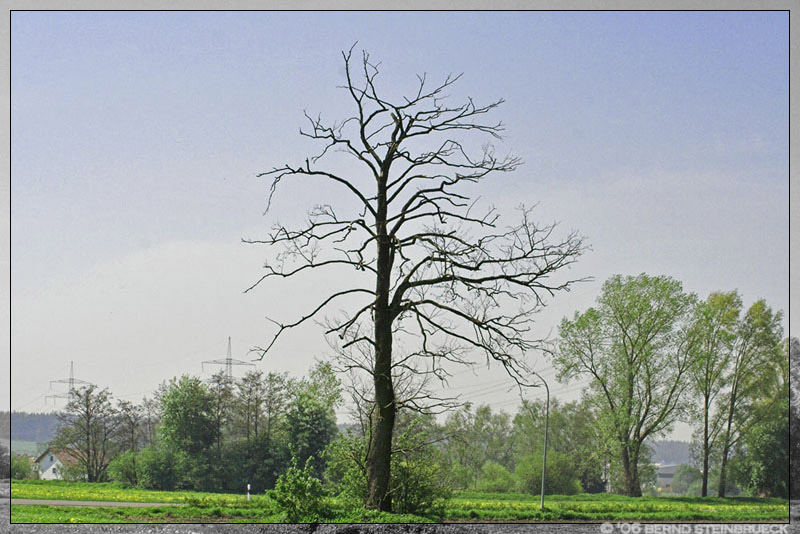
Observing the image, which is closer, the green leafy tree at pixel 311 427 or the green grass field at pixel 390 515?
the green grass field at pixel 390 515

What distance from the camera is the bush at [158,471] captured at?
1808 cm

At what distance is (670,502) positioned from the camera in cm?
1869

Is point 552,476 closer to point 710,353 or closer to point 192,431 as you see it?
point 710,353

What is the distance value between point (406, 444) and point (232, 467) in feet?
26.0

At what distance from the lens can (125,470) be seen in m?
18.6

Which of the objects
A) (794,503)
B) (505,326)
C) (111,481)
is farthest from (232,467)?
(794,503)

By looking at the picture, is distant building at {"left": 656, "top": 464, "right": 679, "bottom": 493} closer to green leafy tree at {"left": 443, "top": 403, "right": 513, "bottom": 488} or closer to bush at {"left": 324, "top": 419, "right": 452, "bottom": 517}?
green leafy tree at {"left": 443, "top": 403, "right": 513, "bottom": 488}

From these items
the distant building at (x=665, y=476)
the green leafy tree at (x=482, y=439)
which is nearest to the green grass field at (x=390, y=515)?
the distant building at (x=665, y=476)

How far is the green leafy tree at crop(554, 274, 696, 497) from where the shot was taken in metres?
20.0

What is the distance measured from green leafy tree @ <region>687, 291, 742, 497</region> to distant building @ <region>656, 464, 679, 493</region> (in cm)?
128

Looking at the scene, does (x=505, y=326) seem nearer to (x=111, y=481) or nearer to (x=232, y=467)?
(x=232, y=467)

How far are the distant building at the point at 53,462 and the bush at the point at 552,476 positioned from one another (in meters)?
12.6

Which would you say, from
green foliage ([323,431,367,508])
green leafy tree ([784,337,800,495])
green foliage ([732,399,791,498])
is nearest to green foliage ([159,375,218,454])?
green foliage ([323,431,367,508])

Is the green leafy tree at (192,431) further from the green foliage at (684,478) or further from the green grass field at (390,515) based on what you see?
the green foliage at (684,478)
